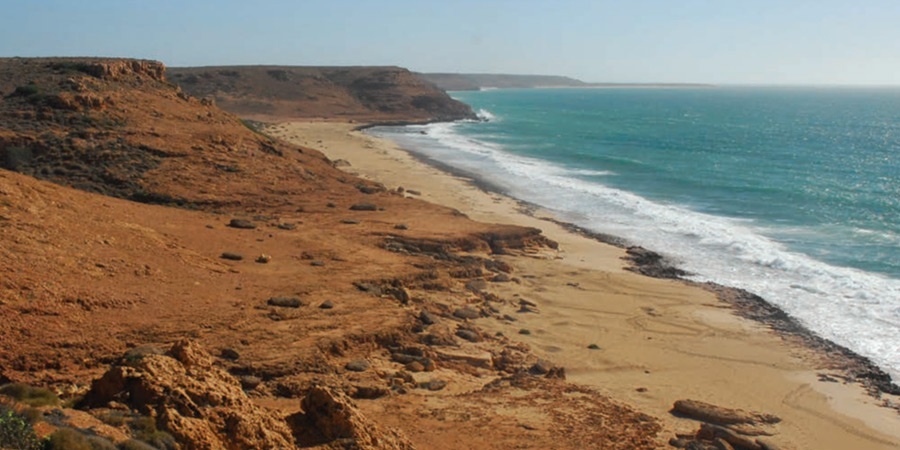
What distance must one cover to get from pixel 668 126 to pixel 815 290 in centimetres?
8039

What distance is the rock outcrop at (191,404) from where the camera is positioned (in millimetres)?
10148

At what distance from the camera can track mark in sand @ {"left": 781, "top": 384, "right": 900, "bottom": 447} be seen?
15.7 meters

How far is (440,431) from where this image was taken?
13344mm

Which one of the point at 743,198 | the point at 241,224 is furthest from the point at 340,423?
the point at 743,198

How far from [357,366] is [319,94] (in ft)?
308

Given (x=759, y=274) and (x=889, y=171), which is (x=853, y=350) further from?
(x=889, y=171)

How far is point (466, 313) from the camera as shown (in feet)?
66.0

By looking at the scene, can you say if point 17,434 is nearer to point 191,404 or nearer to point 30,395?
point 191,404

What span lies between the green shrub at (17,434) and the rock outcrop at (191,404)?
1857 mm

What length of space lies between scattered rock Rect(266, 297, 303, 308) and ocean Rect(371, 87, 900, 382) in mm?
13105

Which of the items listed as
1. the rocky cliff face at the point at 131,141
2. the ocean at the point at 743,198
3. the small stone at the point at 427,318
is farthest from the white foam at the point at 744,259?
the rocky cliff face at the point at 131,141

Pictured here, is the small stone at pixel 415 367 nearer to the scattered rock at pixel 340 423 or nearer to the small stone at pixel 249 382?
the small stone at pixel 249 382

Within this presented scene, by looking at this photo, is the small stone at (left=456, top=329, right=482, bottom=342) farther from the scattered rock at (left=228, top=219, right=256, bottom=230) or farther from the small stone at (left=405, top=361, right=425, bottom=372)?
the scattered rock at (left=228, top=219, right=256, bottom=230)

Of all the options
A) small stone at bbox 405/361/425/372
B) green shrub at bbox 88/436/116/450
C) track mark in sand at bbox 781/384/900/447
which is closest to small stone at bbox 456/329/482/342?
small stone at bbox 405/361/425/372
